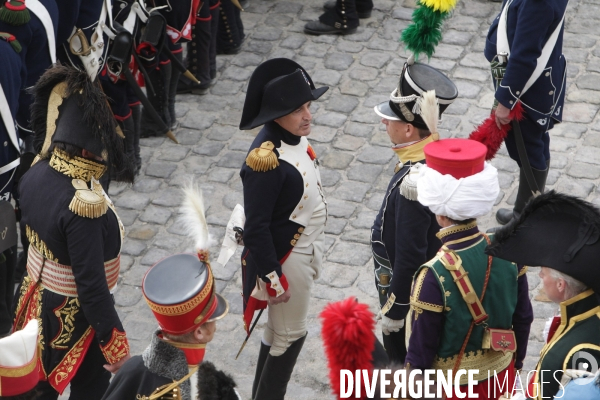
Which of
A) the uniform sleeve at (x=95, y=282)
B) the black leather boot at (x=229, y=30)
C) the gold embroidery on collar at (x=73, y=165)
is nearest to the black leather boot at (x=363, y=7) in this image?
the black leather boot at (x=229, y=30)

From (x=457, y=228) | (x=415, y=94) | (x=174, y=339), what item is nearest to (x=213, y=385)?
(x=174, y=339)

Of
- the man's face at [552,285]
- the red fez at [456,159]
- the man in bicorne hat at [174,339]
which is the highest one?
the red fez at [456,159]

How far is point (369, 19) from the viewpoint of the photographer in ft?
29.7

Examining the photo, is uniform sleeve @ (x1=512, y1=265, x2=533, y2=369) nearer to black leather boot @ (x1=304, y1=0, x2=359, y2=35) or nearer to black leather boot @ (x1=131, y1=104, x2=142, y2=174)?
black leather boot @ (x1=131, y1=104, x2=142, y2=174)

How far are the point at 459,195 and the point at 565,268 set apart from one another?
578mm

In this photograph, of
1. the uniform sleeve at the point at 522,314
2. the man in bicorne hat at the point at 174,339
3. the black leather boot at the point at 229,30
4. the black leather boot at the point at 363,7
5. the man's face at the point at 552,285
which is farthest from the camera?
the black leather boot at the point at 363,7

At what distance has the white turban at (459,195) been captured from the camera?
356 centimetres

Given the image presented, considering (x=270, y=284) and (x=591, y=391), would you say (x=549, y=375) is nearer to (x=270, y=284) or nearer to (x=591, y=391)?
(x=591, y=391)

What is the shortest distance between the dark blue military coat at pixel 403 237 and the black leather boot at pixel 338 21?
4.62 m

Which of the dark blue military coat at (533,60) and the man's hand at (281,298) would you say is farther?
the dark blue military coat at (533,60)

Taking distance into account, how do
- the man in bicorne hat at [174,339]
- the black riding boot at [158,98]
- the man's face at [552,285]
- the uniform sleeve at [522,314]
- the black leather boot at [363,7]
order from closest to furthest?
the man's face at [552,285] < the man in bicorne hat at [174,339] < the uniform sleeve at [522,314] < the black riding boot at [158,98] < the black leather boot at [363,7]

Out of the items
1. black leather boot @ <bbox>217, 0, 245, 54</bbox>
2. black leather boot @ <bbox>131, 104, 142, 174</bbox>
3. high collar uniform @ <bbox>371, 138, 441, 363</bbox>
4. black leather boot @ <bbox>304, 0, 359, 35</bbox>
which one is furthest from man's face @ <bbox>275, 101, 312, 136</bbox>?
black leather boot @ <bbox>304, 0, 359, 35</bbox>

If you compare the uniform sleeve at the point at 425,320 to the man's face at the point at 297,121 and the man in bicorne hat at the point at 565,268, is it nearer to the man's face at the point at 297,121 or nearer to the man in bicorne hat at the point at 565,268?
the man in bicorne hat at the point at 565,268

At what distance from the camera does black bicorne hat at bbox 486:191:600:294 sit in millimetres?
3111
